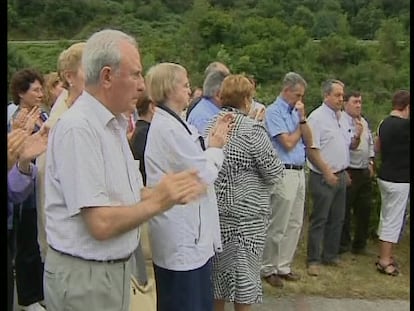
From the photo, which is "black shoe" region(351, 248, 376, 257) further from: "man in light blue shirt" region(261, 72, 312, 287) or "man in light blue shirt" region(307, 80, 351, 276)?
"man in light blue shirt" region(261, 72, 312, 287)

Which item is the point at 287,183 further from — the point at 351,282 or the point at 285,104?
the point at 351,282

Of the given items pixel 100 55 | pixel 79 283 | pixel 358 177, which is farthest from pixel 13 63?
pixel 79 283

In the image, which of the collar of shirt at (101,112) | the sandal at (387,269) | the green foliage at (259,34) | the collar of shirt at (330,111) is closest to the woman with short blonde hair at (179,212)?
the collar of shirt at (101,112)

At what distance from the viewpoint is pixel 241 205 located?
3.88 m

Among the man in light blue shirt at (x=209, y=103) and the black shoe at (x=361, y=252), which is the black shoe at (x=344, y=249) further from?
the man in light blue shirt at (x=209, y=103)

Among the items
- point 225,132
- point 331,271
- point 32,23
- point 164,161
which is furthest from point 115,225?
point 32,23

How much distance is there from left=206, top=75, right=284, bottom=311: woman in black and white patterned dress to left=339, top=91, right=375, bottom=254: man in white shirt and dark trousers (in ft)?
6.81

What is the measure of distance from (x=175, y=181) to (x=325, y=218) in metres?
3.79

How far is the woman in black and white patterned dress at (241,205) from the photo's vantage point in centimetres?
386

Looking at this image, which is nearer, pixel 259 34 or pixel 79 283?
pixel 79 283

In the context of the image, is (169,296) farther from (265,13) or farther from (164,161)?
(265,13)

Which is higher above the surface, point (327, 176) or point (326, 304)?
point (327, 176)

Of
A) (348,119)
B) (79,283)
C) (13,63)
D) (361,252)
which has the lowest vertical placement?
(361,252)

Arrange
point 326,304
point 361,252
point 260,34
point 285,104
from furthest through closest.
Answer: point 260,34
point 361,252
point 285,104
point 326,304
